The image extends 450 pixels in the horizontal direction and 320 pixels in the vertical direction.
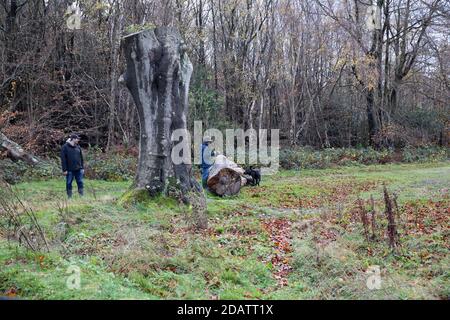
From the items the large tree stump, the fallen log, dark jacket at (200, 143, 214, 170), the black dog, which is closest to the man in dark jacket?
the large tree stump

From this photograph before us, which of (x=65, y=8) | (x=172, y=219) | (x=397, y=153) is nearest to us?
(x=172, y=219)

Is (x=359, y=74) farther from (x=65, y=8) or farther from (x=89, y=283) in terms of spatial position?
(x=89, y=283)

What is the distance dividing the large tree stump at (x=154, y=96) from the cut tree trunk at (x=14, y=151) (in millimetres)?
9374

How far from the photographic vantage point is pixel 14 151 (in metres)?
18.2

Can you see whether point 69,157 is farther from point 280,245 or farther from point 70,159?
point 280,245

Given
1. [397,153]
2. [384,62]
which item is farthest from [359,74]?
[397,153]

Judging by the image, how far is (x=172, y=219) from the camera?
372 inches

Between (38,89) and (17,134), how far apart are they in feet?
12.2

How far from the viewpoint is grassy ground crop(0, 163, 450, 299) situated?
559cm

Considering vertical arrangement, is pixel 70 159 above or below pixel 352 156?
above

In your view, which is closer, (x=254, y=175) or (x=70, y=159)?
(x=70, y=159)

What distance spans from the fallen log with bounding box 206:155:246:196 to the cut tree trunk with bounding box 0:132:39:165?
8.76 meters

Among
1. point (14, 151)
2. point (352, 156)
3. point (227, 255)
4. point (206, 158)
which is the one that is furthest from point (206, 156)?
point (352, 156)

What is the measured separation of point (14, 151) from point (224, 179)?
9.84m
